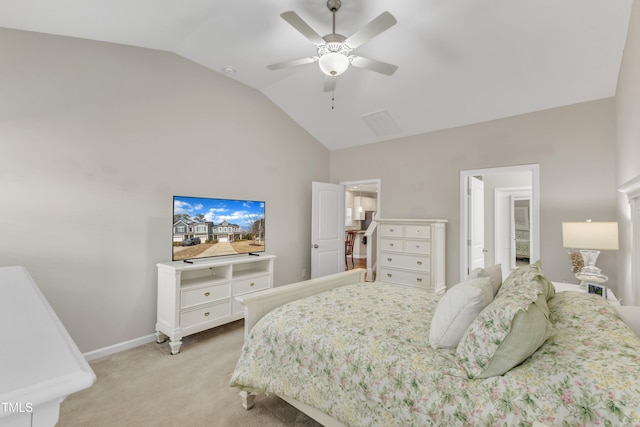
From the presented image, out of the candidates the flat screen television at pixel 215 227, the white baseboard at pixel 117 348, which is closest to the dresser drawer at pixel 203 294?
the flat screen television at pixel 215 227

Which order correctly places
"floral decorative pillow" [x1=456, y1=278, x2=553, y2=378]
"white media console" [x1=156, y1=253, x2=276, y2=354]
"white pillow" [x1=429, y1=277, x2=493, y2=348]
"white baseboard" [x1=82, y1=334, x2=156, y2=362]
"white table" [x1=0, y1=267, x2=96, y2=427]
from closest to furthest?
"white table" [x1=0, y1=267, x2=96, y2=427] → "floral decorative pillow" [x1=456, y1=278, x2=553, y2=378] → "white pillow" [x1=429, y1=277, x2=493, y2=348] → "white baseboard" [x1=82, y1=334, x2=156, y2=362] → "white media console" [x1=156, y1=253, x2=276, y2=354]

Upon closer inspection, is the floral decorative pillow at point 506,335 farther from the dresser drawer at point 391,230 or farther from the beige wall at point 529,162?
the dresser drawer at point 391,230

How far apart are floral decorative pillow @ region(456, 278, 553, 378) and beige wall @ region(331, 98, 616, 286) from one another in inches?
102

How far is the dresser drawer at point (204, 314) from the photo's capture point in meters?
2.93

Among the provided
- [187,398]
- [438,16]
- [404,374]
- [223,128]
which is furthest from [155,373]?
[438,16]

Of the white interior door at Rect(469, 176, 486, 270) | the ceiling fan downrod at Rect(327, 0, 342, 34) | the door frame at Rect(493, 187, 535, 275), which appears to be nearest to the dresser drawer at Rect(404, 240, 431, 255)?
the white interior door at Rect(469, 176, 486, 270)

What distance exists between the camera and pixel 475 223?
4.07 metres

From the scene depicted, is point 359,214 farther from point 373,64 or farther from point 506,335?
point 506,335

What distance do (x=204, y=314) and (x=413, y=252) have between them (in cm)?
269

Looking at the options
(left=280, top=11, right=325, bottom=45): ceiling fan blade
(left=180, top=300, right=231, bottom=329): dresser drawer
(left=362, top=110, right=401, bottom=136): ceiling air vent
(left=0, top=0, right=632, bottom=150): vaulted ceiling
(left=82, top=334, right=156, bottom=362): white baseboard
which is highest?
(left=0, top=0, right=632, bottom=150): vaulted ceiling

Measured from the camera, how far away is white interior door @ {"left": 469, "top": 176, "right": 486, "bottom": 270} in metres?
3.94

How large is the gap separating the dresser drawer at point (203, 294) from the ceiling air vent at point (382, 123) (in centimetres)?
301

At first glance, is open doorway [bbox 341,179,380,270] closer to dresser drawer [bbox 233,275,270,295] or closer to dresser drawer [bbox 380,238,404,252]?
dresser drawer [bbox 380,238,404,252]

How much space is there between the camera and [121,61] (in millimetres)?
2863
